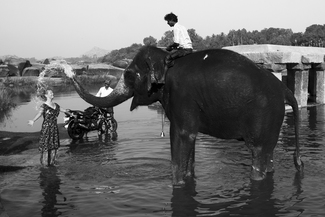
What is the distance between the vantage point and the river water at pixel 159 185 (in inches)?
241

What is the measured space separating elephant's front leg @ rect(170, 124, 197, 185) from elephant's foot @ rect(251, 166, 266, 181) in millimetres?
1026

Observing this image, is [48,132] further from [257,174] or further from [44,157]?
[257,174]

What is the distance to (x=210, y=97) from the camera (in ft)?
21.1

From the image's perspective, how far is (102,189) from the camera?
7.11 metres

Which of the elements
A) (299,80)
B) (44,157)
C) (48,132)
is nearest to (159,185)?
(44,157)

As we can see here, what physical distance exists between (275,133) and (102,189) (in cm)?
292

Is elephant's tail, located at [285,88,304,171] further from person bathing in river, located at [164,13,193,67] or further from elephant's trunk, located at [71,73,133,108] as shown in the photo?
elephant's trunk, located at [71,73,133,108]

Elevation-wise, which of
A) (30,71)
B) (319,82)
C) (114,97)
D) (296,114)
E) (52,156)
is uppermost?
(30,71)

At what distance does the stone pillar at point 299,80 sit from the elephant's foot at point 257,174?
35.4ft

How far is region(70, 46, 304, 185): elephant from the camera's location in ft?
20.7

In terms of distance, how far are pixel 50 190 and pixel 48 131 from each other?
79.1 inches

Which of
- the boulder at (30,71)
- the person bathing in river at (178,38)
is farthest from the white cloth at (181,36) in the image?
the boulder at (30,71)

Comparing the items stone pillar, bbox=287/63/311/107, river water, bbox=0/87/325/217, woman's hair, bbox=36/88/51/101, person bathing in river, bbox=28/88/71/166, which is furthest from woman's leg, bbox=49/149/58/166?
stone pillar, bbox=287/63/311/107

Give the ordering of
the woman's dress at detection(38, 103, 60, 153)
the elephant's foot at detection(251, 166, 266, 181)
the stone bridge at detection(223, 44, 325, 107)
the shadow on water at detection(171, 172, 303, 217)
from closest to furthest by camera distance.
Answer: the shadow on water at detection(171, 172, 303, 217) → the elephant's foot at detection(251, 166, 266, 181) → the woman's dress at detection(38, 103, 60, 153) → the stone bridge at detection(223, 44, 325, 107)
